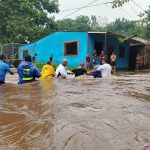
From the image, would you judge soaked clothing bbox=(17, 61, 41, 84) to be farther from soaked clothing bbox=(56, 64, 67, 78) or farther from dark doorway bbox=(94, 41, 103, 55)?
dark doorway bbox=(94, 41, 103, 55)

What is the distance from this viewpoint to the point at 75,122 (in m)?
4.34

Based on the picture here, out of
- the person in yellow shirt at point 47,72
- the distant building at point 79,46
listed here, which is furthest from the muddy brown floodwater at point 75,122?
the distant building at point 79,46

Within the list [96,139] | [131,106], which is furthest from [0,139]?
[131,106]

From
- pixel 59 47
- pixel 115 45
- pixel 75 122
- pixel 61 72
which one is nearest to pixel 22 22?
pixel 59 47

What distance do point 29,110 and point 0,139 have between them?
4.97ft

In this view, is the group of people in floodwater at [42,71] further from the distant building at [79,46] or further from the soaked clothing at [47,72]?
the distant building at [79,46]

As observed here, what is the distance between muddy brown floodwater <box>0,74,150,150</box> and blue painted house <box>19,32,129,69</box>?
49.8 ft

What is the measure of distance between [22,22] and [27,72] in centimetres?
2357

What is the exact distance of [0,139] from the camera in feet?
12.2

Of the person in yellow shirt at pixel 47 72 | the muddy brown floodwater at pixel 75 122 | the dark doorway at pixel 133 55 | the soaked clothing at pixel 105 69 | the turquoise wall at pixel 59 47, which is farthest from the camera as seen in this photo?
the dark doorway at pixel 133 55

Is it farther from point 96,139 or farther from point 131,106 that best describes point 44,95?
point 96,139

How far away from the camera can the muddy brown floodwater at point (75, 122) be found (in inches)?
139

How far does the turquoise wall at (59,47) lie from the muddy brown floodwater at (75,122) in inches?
611

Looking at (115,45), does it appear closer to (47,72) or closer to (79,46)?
(79,46)
